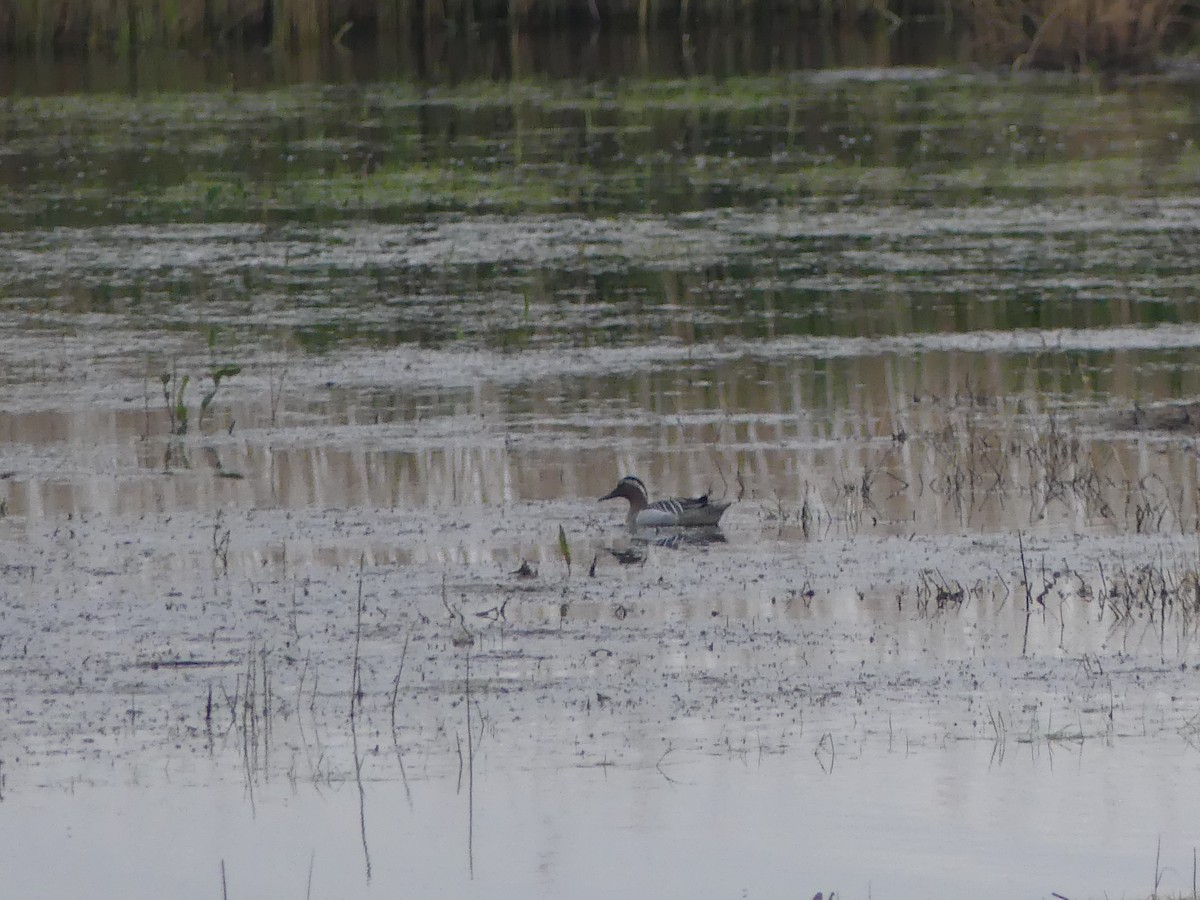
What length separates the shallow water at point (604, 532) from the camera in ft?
19.5

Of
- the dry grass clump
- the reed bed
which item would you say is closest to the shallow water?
the dry grass clump

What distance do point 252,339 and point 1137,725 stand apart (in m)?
7.93

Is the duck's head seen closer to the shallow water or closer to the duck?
the duck

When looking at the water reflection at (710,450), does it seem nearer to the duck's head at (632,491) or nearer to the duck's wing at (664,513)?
the duck's head at (632,491)

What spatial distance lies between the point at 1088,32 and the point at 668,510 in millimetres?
18689

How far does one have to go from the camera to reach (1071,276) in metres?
14.7

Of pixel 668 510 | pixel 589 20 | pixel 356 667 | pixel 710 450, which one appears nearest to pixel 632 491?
pixel 668 510

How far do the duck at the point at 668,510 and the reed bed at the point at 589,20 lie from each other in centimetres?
1822

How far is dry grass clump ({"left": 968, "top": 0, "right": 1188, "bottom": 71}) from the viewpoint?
2598 centimetres

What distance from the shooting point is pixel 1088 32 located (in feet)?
86.0

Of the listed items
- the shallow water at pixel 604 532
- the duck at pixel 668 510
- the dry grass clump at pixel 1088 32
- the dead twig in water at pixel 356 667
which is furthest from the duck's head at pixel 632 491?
the dry grass clump at pixel 1088 32

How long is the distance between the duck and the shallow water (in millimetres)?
103

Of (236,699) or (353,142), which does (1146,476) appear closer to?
(236,699)

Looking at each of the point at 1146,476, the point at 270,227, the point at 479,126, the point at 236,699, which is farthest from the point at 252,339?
the point at 479,126
